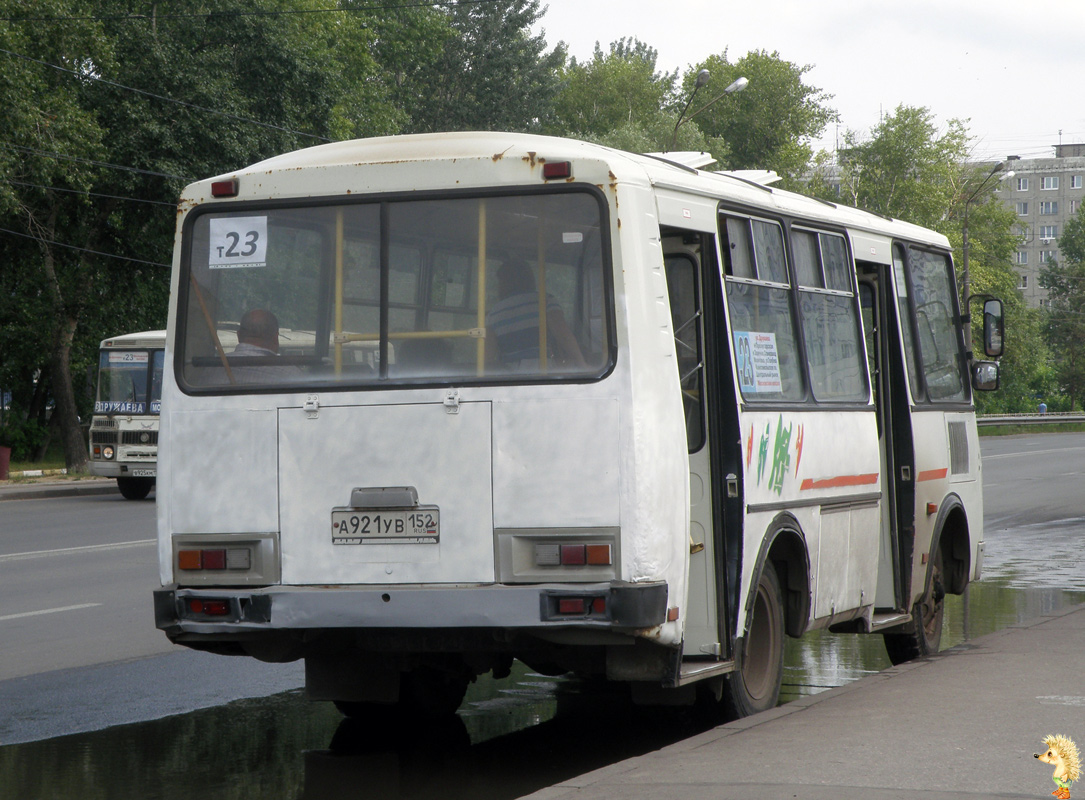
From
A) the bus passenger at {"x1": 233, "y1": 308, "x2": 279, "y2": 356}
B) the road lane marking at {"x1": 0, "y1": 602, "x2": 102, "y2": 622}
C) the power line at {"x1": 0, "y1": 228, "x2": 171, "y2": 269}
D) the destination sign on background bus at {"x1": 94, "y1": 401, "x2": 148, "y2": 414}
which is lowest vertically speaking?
the road lane marking at {"x1": 0, "y1": 602, "x2": 102, "y2": 622}

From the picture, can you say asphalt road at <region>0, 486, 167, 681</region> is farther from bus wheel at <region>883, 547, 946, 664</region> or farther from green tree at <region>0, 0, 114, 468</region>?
green tree at <region>0, 0, 114, 468</region>

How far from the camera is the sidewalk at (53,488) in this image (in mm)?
28000

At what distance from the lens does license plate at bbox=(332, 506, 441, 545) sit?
6277 mm

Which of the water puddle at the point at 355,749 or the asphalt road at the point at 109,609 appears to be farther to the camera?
the asphalt road at the point at 109,609

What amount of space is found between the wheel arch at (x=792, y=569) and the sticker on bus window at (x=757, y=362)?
66cm

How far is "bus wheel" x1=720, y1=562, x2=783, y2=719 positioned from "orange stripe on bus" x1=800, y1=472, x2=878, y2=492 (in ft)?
1.62

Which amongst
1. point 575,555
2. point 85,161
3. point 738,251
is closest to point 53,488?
point 85,161

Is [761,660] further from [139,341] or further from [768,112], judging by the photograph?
[768,112]

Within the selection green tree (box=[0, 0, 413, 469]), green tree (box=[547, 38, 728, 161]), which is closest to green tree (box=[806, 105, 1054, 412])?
green tree (box=[547, 38, 728, 161])

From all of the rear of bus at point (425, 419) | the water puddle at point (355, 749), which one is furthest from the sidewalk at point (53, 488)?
the rear of bus at point (425, 419)

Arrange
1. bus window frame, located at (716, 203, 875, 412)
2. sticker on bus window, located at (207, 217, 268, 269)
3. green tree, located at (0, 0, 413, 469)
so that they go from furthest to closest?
green tree, located at (0, 0, 413, 469), bus window frame, located at (716, 203, 875, 412), sticker on bus window, located at (207, 217, 268, 269)

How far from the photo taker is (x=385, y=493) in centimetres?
636

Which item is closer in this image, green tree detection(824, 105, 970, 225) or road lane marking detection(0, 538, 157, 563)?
road lane marking detection(0, 538, 157, 563)

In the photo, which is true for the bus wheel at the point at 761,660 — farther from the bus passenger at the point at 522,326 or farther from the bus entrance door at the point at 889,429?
the bus passenger at the point at 522,326
